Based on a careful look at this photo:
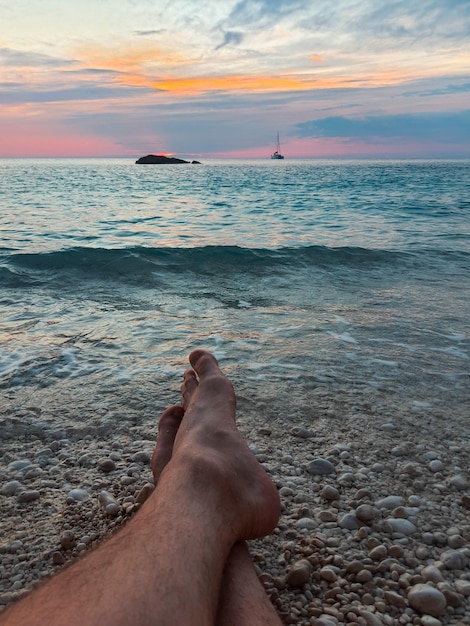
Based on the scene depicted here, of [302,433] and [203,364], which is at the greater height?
[203,364]

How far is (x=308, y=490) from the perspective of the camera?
2.26 meters

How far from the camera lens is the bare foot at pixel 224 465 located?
169 cm

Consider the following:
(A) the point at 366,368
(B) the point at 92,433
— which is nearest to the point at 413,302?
(A) the point at 366,368

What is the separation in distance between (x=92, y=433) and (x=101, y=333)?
6.13 ft

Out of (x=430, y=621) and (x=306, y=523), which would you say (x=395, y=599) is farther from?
(x=306, y=523)

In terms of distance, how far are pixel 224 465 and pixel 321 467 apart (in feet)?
2.42

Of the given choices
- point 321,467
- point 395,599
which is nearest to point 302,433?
point 321,467

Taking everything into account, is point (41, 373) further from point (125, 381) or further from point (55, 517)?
point (55, 517)

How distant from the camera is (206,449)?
196 centimetres

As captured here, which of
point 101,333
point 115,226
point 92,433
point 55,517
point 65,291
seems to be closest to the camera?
point 55,517

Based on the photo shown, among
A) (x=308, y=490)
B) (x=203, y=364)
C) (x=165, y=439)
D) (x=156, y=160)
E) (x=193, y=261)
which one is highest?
(x=156, y=160)

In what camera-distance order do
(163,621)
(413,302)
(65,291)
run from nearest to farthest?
1. (163,621)
2. (413,302)
3. (65,291)

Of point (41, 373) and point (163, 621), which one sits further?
point (41, 373)

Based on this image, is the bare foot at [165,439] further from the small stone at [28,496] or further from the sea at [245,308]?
the sea at [245,308]
